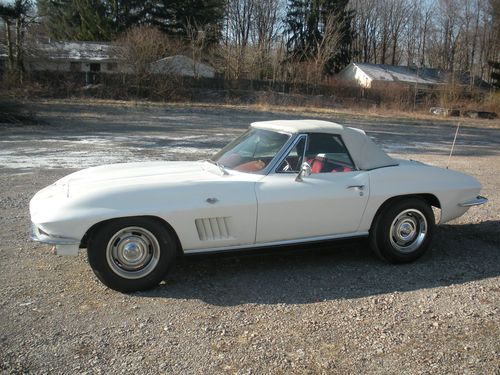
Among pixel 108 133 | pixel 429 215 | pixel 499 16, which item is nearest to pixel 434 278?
pixel 429 215

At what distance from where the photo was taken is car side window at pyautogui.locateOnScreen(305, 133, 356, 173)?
4836 millimetres

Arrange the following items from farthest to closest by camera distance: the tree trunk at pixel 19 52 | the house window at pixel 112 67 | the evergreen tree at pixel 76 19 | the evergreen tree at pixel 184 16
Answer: the evergreen tree at pixel 184 16 < the evergreen tree at pixel 76 19 < the house window at pixel 112 67 < the tree trunk at pixel 19 52

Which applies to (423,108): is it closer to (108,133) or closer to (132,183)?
(108,133)

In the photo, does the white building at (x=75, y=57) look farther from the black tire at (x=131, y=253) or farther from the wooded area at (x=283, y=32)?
the black tire at (x=131, y=253)

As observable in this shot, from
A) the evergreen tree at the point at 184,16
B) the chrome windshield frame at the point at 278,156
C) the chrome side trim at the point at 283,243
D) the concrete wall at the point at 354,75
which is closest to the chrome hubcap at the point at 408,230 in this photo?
the chrome side trim at the point at 283,243

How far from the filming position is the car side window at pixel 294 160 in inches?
185

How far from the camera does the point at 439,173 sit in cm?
528

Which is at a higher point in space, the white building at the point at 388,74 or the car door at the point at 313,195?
the white building at the point at 388,74

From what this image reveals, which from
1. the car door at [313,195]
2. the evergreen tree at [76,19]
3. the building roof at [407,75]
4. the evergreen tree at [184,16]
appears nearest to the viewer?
the car door at [313,195]

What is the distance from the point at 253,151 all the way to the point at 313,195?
80 centimetres

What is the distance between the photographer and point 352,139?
5.05 meters

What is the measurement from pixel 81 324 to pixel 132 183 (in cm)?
122

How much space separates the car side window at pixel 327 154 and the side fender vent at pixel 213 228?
107 centimetres

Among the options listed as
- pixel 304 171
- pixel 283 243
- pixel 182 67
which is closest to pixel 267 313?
pixel 283 243
